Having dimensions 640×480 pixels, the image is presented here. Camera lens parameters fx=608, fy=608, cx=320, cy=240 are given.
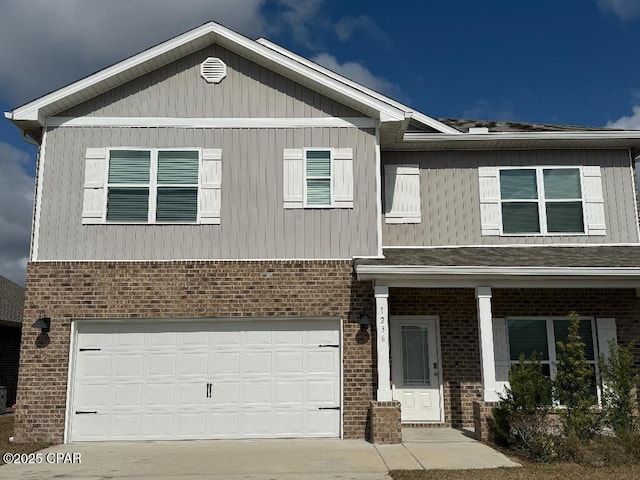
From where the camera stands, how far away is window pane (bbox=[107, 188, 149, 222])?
11695 millimetres

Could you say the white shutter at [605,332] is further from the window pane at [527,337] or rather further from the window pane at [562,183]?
the window pane at [562,183]

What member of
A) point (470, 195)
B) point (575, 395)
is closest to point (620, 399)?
point (575, 395)

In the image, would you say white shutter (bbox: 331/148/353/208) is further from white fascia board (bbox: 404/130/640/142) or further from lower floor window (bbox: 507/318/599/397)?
lower floor window (bbox: 507/318/599/397)

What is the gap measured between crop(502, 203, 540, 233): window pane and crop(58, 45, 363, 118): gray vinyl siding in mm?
3897

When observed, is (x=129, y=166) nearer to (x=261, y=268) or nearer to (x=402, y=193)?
(x=261, y=268)

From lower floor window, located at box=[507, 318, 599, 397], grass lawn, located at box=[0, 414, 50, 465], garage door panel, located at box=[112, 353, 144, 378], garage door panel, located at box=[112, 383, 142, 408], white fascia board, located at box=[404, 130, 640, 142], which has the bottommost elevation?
grass lawn, located at box=[0, 414, 50, 465]

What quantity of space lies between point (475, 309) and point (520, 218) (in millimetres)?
2264

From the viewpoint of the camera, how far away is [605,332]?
40.5 feet

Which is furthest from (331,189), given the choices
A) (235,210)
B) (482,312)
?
(482,312)

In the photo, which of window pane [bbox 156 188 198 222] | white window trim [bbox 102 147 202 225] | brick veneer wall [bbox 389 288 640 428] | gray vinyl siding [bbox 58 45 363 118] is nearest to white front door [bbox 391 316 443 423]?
brick veneer wall [bbox 389 288 640 428]

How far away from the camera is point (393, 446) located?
33.5 feet

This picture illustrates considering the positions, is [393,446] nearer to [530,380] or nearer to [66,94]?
[530,380]

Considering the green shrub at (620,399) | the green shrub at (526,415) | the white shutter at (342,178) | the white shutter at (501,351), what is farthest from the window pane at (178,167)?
the green shrub at (620,399)

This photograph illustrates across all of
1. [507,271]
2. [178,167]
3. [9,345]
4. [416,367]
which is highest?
[178,167]
